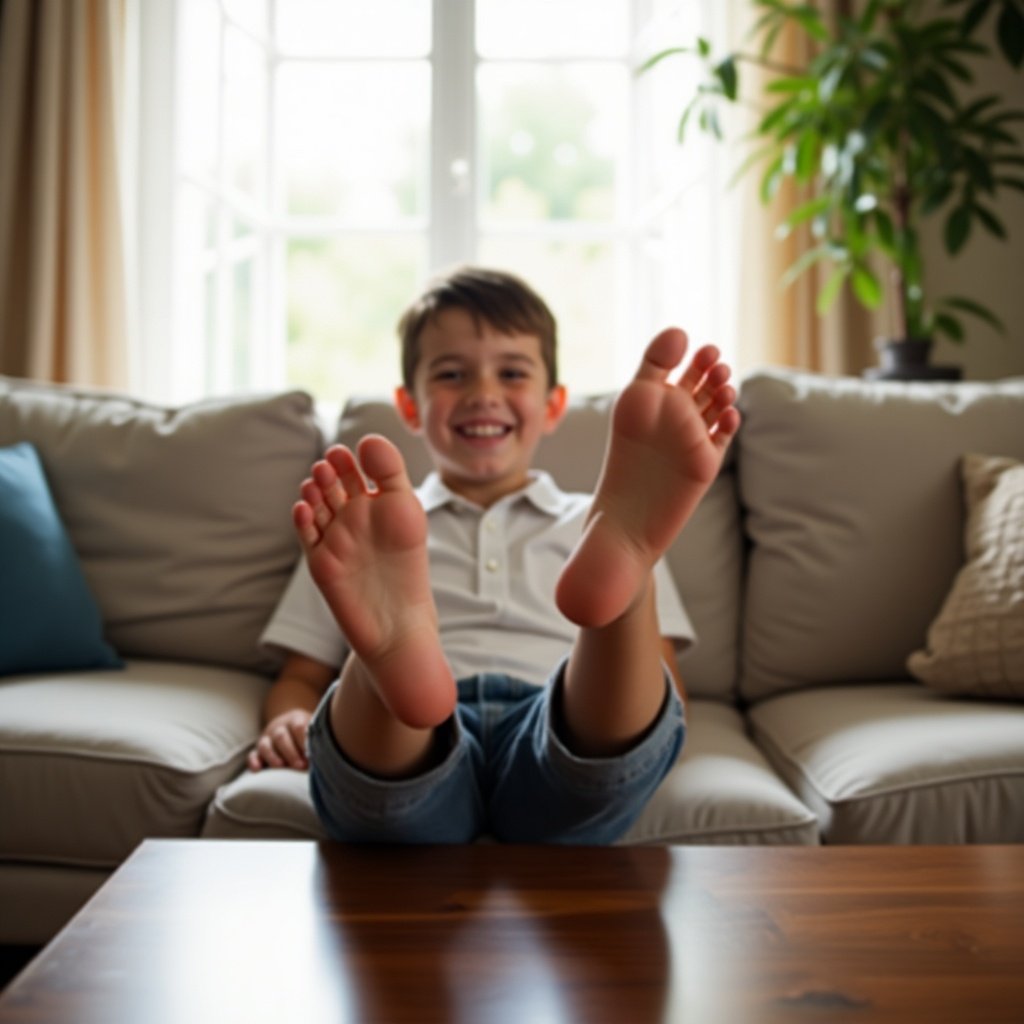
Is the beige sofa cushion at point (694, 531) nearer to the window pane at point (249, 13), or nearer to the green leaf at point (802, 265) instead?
the green leaf at point (802, 265)

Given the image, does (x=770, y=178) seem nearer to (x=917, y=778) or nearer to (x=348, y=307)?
(x=348, y=307)

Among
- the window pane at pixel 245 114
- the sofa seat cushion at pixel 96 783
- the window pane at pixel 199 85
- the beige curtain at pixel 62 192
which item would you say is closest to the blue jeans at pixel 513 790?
the sofa seat cushion at pixel 96 783

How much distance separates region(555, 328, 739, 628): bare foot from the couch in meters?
0.42

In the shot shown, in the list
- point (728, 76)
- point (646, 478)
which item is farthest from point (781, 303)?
point (646, 478)

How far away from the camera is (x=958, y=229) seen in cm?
257

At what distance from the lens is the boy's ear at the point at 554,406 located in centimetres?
162

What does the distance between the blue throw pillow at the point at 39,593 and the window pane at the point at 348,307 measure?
5.56 ft

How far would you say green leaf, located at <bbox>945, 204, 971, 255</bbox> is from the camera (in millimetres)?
2568

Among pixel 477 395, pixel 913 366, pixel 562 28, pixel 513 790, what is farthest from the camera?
pixel 562 28

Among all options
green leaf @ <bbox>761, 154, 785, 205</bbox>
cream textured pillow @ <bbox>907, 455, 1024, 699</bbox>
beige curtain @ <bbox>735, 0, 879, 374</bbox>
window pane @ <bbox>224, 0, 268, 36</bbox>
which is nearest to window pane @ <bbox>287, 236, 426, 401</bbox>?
window pane @ <bbox>224, 0, 268, 36</bbox>

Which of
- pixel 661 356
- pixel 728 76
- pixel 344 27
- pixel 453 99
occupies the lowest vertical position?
pixel 661 356

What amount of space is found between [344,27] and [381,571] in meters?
2.68

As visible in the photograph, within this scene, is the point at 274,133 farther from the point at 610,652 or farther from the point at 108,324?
the point at 610,652

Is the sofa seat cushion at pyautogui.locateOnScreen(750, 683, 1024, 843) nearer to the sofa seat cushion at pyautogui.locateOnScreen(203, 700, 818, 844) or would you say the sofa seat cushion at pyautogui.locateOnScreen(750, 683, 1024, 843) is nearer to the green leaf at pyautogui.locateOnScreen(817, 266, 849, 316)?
the sofa seat cushion at pyautogui.locateOnScreen(203, 700, 818, 844)
